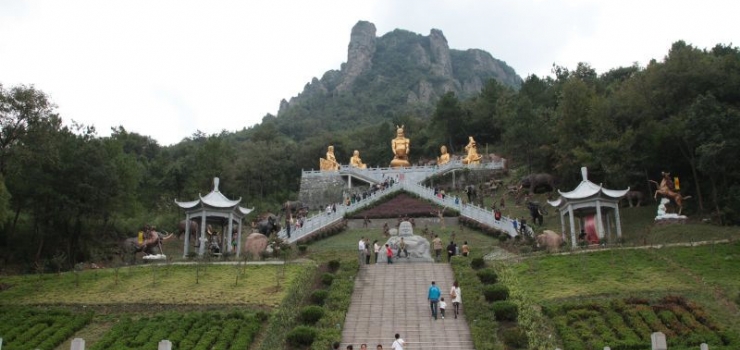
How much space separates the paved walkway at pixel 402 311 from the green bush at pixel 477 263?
3.18ft

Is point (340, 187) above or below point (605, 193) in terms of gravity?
above

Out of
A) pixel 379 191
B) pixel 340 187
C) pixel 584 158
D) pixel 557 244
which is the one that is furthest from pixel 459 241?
pixel 340 187

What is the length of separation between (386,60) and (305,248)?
12684cm

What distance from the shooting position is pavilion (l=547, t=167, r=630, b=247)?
28984mm

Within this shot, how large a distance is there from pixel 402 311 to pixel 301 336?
387 centimetres

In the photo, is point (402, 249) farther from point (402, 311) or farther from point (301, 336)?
point (301, 336)

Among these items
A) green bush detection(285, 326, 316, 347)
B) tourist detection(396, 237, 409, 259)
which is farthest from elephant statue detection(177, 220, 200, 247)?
green bush detection(285, 326, 316, 347)

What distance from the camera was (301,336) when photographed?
59.6ft

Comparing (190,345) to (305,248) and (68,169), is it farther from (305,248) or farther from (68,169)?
(68,169)

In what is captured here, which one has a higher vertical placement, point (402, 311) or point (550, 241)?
point (550, 241)

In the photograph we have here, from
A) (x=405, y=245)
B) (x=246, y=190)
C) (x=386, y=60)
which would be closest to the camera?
(x=405, y=245)

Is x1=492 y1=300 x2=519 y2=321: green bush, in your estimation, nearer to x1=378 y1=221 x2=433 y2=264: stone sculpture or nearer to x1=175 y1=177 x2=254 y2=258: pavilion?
x1=378 y1=221 x2=433 y2=264: stone sculpture

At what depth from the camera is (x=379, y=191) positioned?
1714 inches

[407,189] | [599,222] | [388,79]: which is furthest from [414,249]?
[388,79]
